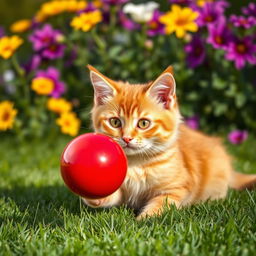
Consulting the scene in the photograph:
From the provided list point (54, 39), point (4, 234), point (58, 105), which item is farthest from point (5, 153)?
point (4, 234)

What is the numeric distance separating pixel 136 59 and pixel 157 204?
2922mm

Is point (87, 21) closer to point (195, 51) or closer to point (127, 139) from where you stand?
point (195, 51)

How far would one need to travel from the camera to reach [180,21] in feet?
15.2

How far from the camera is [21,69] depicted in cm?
540

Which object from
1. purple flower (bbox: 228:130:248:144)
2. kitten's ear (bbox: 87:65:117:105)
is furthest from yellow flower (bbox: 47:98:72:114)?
kitten's ear (bbox: 87:65:117:105)

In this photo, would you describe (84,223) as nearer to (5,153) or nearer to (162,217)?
(162,217)

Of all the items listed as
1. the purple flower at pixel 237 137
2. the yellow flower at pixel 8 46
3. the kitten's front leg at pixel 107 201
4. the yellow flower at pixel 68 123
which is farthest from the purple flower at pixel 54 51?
the kitten's front leg at pixel 107 201

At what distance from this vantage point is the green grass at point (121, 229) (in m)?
2.10

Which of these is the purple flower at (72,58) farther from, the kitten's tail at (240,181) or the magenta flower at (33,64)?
the kitten's tail at (240,181)

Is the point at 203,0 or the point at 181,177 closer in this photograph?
the point at 181,177

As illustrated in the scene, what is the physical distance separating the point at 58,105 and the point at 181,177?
2590mm

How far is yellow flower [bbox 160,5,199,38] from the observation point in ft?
14.9

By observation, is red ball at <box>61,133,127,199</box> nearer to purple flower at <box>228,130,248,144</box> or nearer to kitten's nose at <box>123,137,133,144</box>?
kitten's nose at <box>123,137,133,144</box>

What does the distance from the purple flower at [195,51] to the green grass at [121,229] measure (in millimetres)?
2048
